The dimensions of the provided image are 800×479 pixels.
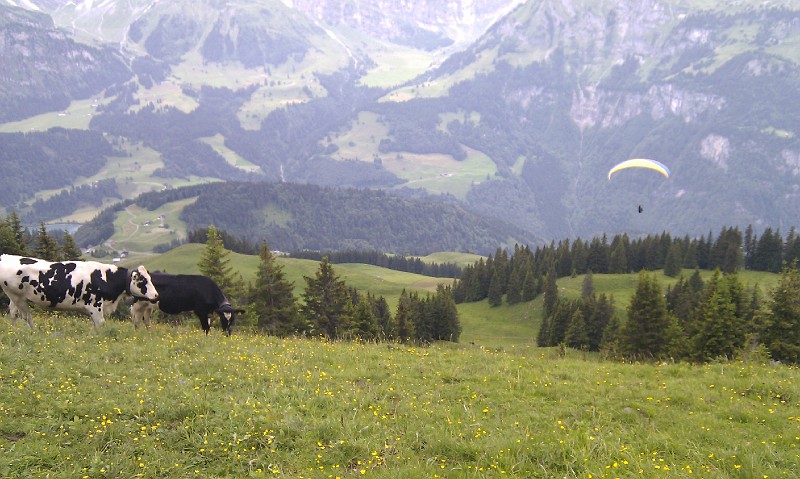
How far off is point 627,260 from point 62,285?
15735cm

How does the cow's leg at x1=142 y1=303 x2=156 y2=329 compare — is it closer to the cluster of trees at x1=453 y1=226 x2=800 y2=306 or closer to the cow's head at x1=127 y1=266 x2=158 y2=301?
the cow's head at x1=127 y1=266 x2=158 y2=301

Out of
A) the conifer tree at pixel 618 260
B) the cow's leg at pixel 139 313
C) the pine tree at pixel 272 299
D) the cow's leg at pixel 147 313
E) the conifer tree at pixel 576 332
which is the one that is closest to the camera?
the cow's leg at pixel 139 313

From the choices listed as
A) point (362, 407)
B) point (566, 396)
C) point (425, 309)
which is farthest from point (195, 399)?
point (425, 309)

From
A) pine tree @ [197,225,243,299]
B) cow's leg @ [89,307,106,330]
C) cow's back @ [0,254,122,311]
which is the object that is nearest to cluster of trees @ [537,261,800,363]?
cow's leg @ [89,307,106,330]

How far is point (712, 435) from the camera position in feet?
40.3

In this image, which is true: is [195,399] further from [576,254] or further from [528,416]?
[576,254]

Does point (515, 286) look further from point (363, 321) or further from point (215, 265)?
point (215, 265)

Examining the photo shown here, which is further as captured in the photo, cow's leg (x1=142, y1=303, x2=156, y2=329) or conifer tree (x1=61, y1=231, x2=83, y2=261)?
conifer tree (x1=61, y1=231, x2=83, y2=261)

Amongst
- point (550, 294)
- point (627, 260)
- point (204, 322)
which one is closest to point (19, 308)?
point (204, 322)

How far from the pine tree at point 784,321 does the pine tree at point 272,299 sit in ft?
164

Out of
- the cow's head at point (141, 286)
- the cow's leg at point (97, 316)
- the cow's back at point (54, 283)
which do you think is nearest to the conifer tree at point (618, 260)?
the cow's head at point (141, 286)

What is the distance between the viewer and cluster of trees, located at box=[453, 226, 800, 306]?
142625 mm

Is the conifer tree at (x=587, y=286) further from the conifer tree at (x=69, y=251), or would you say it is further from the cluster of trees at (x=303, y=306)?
the conifer tree at (x=69, y=251)

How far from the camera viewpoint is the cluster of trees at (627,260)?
468ft
